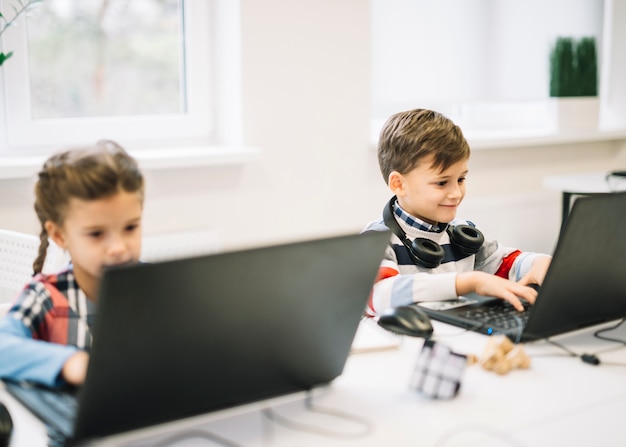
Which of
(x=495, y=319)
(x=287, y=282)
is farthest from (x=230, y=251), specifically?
(x=495, y=319)

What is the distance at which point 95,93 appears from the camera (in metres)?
2.83

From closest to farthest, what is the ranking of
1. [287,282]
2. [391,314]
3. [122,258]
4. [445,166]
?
1. [287,282]
2. [122,258]
3. [391,314]
4. [445,166]

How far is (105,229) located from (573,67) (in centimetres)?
299

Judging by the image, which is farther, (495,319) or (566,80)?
(566,80)

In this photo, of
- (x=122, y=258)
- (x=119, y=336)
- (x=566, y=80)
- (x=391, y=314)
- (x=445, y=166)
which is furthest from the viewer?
(x=566, y=80)

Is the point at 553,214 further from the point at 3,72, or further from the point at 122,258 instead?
the point at 122,258

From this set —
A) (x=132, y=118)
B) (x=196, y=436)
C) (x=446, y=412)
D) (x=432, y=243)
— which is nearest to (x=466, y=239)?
(x=432, y=243)

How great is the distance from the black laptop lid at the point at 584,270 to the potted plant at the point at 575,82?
2.47 m

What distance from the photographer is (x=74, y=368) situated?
3.40ft

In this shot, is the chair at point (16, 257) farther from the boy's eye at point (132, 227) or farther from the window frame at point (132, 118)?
the window frame at point (132, 118)

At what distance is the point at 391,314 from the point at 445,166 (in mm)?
571

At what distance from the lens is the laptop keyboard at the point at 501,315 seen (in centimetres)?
145

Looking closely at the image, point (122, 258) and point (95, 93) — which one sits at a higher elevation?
point (95, 93)

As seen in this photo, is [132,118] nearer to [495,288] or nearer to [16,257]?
[16,257]
